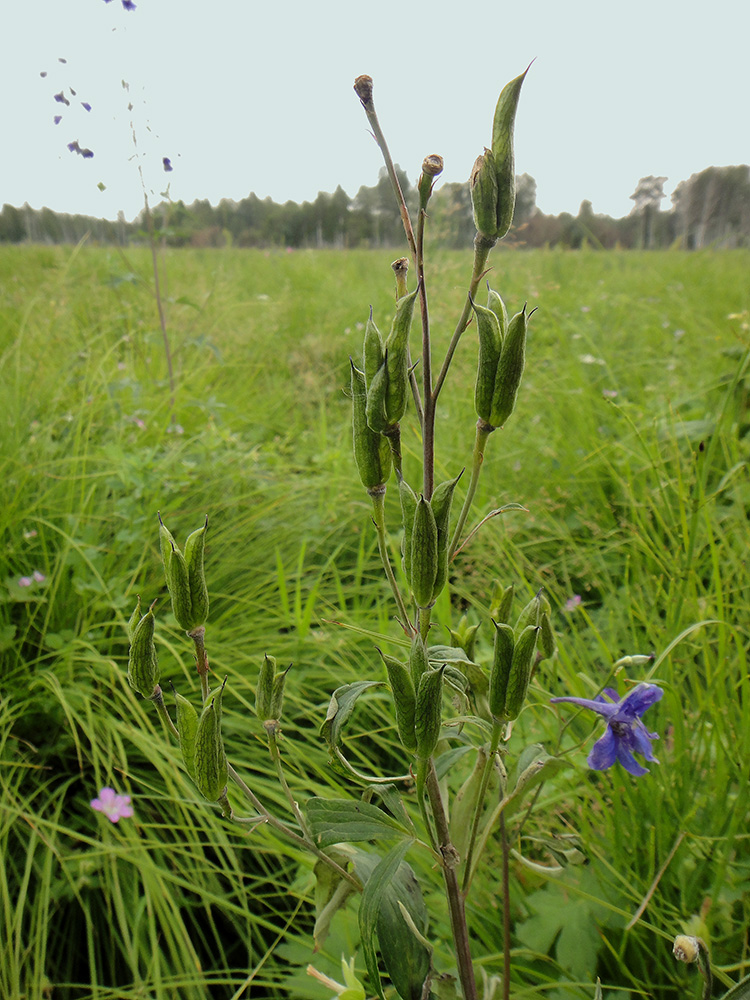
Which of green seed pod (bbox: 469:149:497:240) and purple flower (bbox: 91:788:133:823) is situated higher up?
green seed pod (bbox: 469:149:497:240)

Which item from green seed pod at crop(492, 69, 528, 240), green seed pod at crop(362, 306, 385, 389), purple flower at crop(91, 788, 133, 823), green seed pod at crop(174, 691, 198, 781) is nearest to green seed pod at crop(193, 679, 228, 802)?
green seed pod at crop(174, 691, 198, 781)

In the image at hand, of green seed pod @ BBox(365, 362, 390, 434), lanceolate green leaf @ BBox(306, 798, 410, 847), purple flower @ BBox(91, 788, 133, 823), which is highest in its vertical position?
green seed pod @ BBox(365, 362, 390, 434)

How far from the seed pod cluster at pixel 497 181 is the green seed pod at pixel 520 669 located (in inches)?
9.1

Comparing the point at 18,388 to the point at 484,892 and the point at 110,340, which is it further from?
the point at 484,892

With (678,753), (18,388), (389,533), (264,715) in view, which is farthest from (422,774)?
(18,388)

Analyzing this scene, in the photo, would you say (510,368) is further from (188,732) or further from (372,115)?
(188,732)

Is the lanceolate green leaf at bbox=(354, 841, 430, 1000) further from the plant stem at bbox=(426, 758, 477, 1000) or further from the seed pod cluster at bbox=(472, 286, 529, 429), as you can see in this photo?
the seed pod cluster at bbox=(472, 286, 529, 429)

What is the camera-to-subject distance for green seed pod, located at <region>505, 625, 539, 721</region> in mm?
379

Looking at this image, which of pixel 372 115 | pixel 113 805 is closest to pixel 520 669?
pixel 372 115

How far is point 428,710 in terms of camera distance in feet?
1.18

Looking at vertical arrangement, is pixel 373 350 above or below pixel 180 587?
above

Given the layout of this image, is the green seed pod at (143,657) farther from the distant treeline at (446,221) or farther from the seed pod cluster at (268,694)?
the distant treeline at (446,221)

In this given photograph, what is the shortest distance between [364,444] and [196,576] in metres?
0.13

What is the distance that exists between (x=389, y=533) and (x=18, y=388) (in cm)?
91
